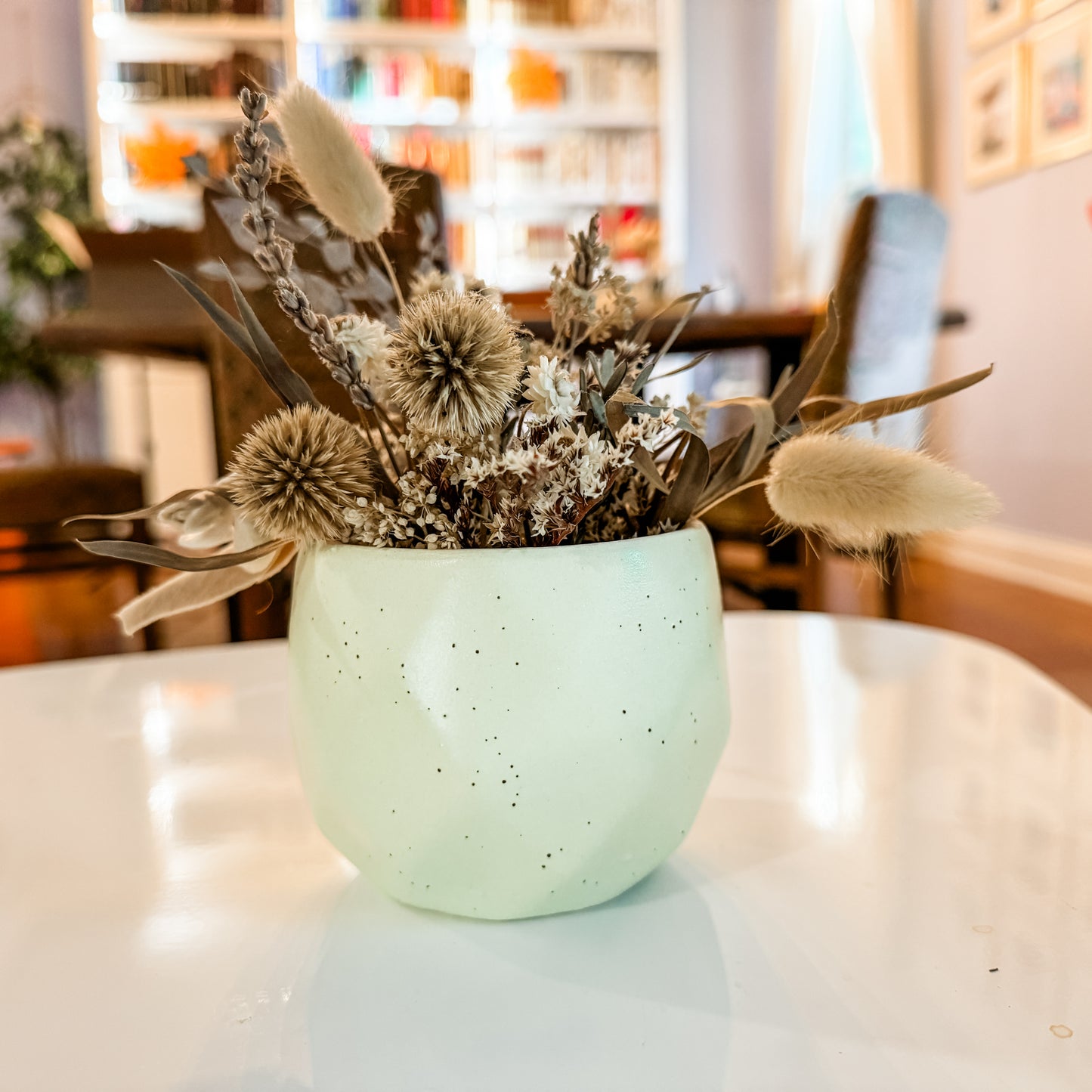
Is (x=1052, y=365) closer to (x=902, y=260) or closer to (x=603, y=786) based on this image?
(x=902, y=260)

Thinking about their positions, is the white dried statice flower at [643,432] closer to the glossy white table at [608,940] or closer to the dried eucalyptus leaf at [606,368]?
the dried eucalyptus leaf at [606,368]

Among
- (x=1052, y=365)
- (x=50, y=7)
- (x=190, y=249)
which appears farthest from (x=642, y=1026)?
(x=50, y=7)

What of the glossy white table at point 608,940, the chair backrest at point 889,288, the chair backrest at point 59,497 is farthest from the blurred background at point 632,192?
the glossy white table at point 608,940

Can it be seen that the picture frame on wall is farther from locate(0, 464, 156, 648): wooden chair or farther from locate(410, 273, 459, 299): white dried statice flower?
locate(410, 273, 459, 299): white dried statice flower

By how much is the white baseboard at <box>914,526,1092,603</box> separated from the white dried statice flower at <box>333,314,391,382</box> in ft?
8.48

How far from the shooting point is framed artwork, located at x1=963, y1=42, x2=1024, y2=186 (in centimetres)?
301

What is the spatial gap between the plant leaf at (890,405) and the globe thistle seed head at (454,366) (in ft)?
0.42

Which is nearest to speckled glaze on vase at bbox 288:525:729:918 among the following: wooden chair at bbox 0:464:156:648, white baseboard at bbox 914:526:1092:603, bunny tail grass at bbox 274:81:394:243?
bunny tail grass at bbox 274:81:394:243

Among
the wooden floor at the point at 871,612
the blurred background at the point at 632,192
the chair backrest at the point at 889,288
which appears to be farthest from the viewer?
the blurred background at the point at 632,192

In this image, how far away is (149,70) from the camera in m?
4.12

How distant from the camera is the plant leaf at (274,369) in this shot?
305mm

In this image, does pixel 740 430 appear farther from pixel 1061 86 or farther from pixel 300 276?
pixel 1061 86

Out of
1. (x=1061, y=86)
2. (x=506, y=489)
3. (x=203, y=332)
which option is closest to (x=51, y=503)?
(x=203, y=332)

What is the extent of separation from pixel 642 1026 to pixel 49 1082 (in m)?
0.16
